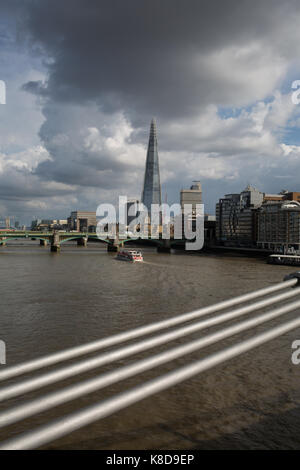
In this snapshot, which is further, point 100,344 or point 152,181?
point 152,181

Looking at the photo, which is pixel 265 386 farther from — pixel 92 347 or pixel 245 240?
pixel 245 240

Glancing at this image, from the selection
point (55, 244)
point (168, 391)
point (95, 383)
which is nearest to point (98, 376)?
point (95, 383)

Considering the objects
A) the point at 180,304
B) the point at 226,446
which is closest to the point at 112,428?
the point at 226,446

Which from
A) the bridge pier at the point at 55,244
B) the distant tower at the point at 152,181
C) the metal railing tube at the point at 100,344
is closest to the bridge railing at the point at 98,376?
the metal railing tube at the point at 100,344

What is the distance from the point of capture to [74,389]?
2.89 feet

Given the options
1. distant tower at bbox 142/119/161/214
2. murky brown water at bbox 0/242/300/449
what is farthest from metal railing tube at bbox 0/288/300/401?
distant tower at bbox 142/119/161/214

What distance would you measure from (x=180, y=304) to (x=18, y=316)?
530 cm

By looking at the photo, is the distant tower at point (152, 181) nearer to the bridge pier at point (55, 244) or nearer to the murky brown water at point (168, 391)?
the bridge pier at point (55, 244)

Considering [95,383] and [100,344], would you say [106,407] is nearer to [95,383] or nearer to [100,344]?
[95,383]

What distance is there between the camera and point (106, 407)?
88 centimetres

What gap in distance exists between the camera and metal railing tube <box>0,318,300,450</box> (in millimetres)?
785

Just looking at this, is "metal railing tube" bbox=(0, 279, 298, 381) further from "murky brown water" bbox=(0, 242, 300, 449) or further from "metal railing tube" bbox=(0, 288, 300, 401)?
"murky brown water" bbox=(0, 242, 300, 449)

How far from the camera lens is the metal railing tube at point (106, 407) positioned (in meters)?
0.78

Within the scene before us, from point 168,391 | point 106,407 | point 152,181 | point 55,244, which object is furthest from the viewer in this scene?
point 152,181
